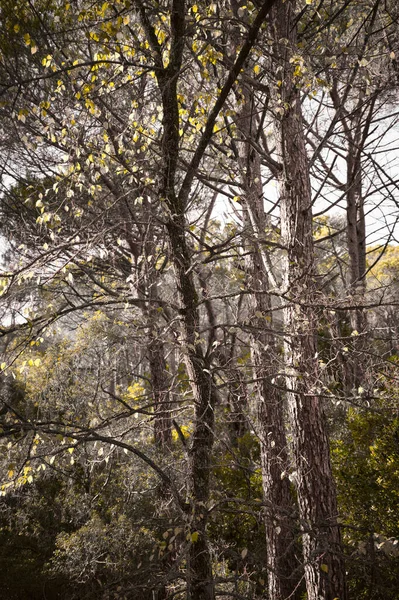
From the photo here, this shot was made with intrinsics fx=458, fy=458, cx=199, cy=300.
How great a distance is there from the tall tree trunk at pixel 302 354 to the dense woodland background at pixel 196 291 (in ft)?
0.07

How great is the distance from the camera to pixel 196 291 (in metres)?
3.62

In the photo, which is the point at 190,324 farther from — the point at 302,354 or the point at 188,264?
the point at 302,354

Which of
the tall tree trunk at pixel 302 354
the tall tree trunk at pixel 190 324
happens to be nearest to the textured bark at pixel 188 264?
the tall tree trunk at pixel 190 324

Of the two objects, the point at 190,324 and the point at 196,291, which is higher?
the point at 196,291

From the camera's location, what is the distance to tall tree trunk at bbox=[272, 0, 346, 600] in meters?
3.60

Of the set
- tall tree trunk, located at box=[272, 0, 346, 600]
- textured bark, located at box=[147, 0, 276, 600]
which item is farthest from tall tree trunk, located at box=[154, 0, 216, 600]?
tall tree trunk, located at box=[272, 0, 346, 600]

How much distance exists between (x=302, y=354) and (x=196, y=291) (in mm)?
1010

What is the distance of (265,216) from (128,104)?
2.51 metres

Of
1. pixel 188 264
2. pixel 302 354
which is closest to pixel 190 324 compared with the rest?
pixel 188 264

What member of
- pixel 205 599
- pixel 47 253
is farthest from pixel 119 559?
pixel 47 253

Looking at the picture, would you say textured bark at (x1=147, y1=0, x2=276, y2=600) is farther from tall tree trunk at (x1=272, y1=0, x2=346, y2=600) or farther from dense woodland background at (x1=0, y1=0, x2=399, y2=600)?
tall tree trunk at (x1=272, y1=0, x2=346, y2=600)

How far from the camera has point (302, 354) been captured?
3736 mm

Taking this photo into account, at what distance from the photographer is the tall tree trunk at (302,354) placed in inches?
142

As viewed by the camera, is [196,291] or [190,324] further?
[196,291]
